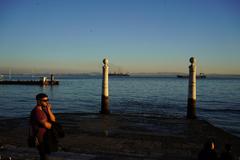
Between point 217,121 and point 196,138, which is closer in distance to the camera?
point 196,138

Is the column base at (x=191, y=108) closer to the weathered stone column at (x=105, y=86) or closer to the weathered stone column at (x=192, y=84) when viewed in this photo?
the weathered stone column at (x=192, y=84)

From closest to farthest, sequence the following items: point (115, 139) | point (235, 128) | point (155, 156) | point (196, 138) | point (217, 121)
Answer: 1. point (155, 156)
2. point (115, 139)
3. point (196, 138)
4. point (235, 128)
5. point (217, 121)

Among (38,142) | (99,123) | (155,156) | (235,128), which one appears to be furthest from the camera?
(235,128)

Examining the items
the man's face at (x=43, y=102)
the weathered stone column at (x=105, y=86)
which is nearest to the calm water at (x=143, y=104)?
the weathered stone column at (x=105, y=86)

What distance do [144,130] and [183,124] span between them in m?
3.00

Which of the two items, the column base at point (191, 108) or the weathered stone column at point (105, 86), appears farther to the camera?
the weathered stone column at point (105, 86)

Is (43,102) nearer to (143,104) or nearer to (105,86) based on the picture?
(105,86)

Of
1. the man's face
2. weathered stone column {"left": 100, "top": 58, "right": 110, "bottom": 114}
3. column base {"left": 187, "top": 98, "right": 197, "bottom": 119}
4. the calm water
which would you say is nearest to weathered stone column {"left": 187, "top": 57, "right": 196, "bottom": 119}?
column base {"left": 187, "top": 98, "right": 197, "bottom": 119}

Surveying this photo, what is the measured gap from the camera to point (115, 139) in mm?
10414

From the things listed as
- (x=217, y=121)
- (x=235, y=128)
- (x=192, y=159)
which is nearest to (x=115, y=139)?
(x=192, y=159)

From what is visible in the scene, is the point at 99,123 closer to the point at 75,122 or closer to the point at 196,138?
the point at 75,122

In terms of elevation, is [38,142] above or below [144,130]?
above

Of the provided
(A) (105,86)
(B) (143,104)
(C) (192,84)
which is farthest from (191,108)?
(B) (143,104)

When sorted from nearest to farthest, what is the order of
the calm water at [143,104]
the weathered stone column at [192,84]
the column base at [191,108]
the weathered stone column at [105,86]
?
the weathered stone column at [192,84], the column base at [191,108], the weathered stone column at [105,86], the calm water at [143,104]
